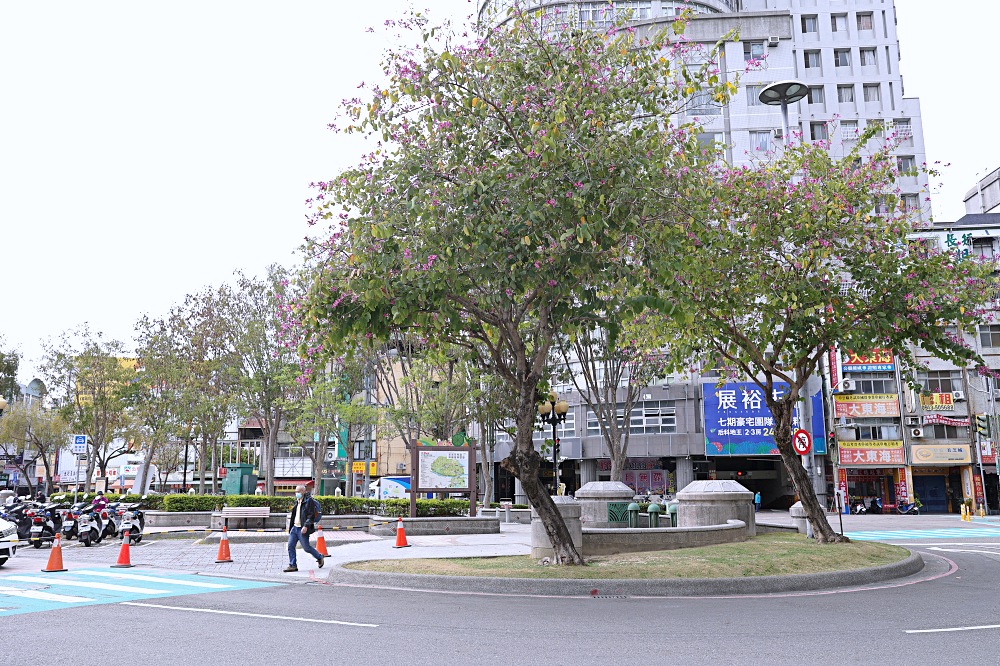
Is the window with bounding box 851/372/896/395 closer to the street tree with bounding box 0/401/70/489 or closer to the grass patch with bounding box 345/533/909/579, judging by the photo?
the grass patch with bounding box 345/533/909/579

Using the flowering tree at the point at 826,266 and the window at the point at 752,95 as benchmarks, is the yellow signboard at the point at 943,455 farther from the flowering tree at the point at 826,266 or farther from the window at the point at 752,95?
the flowering tree at the point at 826,266

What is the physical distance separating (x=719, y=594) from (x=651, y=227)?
563cm

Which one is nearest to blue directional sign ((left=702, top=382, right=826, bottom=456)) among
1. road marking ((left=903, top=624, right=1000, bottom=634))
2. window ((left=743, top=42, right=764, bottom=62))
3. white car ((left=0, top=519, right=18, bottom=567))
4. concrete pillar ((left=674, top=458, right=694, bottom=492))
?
concrete pillar ((left=674, top=458, right=694, bottom=492))

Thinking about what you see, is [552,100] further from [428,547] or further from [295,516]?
[428,547]

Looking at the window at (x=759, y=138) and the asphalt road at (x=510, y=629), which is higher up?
the window at (x=759, y=138)

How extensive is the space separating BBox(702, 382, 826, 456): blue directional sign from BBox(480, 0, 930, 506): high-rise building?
0.19 ft

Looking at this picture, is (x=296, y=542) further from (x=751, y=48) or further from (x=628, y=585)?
(x=751, y=48)

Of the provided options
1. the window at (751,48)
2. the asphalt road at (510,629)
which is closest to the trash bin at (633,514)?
the asphalt road at (510,629)

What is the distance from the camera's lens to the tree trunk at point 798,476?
17.8 m

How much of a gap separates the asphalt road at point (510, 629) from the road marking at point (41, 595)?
97 centimetres

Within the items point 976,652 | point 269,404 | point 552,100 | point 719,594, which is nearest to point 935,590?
point 719,594

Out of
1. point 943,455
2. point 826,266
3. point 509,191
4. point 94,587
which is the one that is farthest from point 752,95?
point 94,587

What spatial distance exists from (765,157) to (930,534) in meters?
31.9

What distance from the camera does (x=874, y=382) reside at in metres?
48.9
